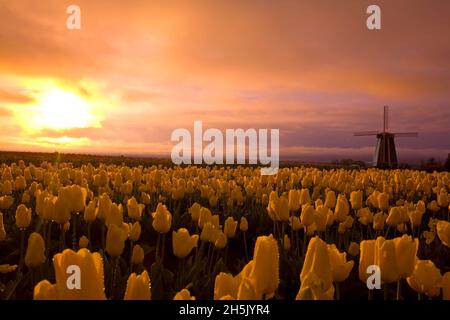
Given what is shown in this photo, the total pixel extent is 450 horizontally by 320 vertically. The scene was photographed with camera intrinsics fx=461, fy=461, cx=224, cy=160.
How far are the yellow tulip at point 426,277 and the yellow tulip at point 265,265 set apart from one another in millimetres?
1201

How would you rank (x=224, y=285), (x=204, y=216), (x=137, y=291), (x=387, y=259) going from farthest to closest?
(x=204, y=216), (x=387, y=259), (x=224, y=285), (x=137, y=291)

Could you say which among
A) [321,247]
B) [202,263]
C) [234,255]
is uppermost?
[321,247]

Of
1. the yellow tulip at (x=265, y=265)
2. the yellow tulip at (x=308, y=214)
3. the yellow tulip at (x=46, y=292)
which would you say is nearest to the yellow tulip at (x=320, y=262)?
the yellow tulip at (x=265, y=265)

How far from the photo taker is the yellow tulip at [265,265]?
1.99 m

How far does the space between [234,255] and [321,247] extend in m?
4.77

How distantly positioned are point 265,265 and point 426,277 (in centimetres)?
133

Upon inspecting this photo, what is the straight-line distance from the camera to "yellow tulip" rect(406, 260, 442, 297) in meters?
2.78

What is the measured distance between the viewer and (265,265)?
2.00 metres

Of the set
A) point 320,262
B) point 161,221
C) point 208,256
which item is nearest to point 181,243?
point 161,221

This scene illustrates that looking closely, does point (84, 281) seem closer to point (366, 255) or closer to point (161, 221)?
point (366, 255)

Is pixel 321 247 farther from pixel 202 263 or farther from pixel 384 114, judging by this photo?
pixel 384 114

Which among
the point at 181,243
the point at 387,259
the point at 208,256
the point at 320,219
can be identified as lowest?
the point at 208,256

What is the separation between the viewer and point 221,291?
6.56 feet
